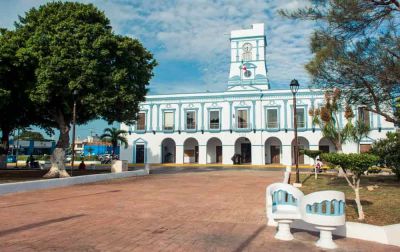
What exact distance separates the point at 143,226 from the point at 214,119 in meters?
29.8

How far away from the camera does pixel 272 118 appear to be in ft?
113

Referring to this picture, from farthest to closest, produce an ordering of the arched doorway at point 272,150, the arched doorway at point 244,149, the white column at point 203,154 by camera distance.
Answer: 1. the arched doorway at point 244,149
2. the white column at point 203,154
3. the arched doorway at point 272,150

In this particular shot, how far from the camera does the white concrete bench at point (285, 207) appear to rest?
5.91 meters

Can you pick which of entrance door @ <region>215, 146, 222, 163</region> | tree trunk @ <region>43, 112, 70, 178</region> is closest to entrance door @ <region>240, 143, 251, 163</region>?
entrance door @ <region>215, 146, 222, 163</region>

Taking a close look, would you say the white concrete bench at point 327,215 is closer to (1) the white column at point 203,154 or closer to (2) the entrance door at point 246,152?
(1) the white column at point 203,154

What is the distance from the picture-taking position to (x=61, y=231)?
625cm

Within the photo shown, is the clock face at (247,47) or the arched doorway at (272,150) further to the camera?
the clock face at (247,47)

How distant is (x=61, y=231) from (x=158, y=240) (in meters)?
1.97

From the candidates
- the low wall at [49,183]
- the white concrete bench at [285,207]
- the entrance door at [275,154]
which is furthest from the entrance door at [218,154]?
the white concrete bench at [285,207]

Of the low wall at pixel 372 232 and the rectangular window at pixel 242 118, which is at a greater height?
the rectangular window at pixel 242 118

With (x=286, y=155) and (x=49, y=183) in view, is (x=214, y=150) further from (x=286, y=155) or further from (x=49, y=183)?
(x=49, y=183)

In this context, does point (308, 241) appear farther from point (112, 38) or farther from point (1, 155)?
point (1, 155)

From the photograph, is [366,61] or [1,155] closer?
[366,61]

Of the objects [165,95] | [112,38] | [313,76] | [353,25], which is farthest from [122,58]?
[165,95]
